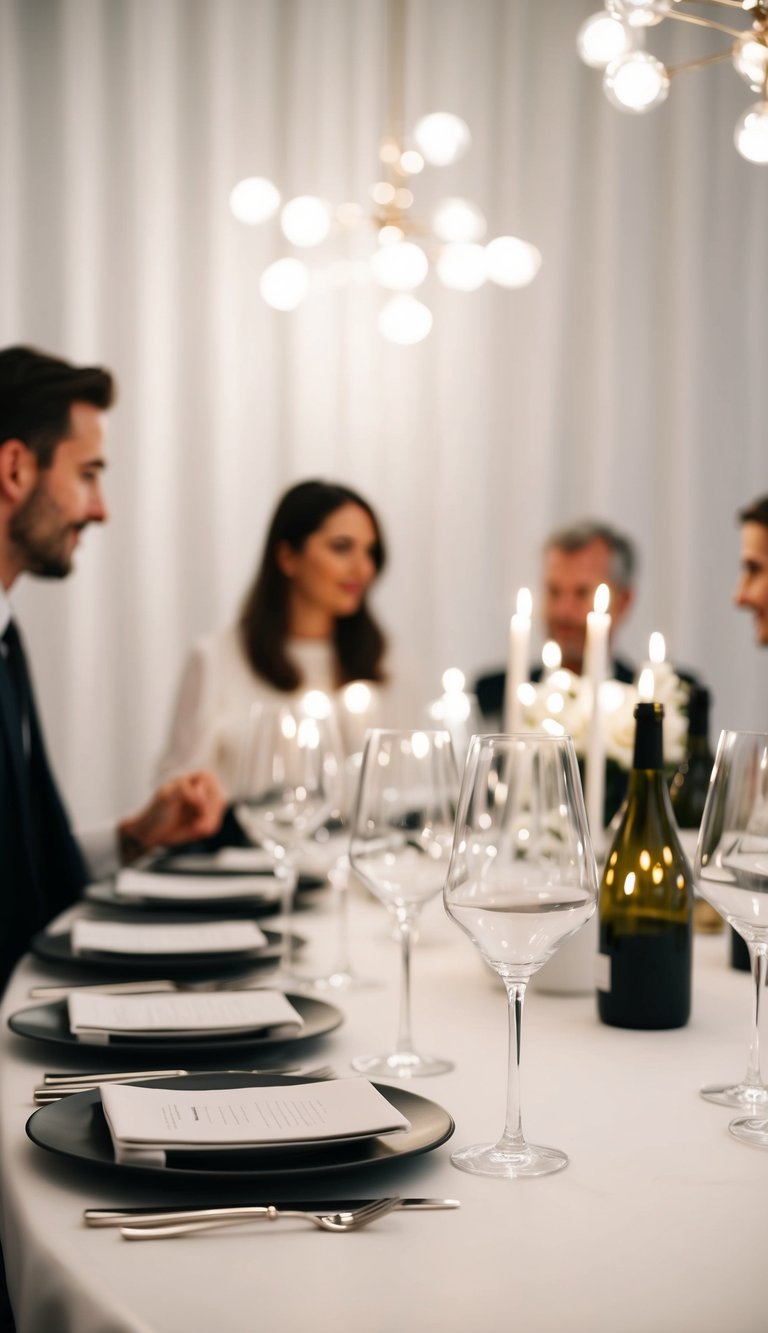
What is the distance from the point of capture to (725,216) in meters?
4.86

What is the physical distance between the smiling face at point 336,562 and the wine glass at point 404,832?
237 cm

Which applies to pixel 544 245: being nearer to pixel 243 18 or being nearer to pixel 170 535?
pixel 243 18

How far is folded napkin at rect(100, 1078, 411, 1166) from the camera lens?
29.0 inches

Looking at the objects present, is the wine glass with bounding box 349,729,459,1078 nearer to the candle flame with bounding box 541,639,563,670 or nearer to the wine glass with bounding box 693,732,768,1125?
the wine glass with bounding box 693,732,768,1125

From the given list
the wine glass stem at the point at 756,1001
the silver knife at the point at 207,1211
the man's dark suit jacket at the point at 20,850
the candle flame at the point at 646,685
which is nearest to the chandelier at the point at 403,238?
the man's dark suit jacket at the point at 20,850

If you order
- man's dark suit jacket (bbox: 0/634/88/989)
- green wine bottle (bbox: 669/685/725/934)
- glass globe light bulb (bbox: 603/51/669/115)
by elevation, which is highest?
glass globe light bulb (bbox: 603/51/669/115)

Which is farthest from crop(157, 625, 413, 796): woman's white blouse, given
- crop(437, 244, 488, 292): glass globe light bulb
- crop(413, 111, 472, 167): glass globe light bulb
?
crop(413, 111, 472, 167): glass globe light bulb

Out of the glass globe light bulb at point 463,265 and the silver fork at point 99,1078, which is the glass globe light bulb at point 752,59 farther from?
the silver fork at point 99,1078

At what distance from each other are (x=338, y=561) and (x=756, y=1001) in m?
2.56

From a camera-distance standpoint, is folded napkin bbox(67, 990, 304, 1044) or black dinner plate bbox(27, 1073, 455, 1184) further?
folded napkin bbox(67, 990, 304, 1044)

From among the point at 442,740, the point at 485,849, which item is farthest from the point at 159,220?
the point at 485,849

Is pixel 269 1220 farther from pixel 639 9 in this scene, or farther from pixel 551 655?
pixel 639 9

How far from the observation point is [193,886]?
1759 millimetres

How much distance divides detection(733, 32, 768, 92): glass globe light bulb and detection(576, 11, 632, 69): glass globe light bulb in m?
0.24
